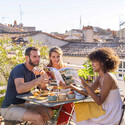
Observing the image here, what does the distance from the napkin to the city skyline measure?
18.3m

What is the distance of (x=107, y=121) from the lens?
261 centimetres

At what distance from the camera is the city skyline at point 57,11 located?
23344mm

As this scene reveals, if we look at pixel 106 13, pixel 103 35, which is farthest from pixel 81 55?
pixel 103 35

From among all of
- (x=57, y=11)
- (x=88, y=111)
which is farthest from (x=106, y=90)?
(x=57, y=11)

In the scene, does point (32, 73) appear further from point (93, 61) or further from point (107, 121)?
point (107, 121)

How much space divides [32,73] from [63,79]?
49 cm

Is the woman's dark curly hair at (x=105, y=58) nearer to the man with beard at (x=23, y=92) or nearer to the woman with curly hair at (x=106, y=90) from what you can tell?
the woman with curly hair at (x=106, y=90)

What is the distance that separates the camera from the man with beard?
2.78m

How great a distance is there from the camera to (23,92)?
9.35 feet

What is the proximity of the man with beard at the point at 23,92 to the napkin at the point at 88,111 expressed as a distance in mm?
480

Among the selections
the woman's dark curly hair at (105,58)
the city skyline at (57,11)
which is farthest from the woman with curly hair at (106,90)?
the city skyline at (57,11)

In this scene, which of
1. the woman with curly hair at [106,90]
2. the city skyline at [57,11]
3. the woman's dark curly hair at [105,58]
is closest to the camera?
the woman with curly hair at [106,90]

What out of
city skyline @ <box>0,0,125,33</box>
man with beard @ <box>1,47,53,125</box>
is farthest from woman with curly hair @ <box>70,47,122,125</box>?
city skyline @ <box>0,0,125,33</box>

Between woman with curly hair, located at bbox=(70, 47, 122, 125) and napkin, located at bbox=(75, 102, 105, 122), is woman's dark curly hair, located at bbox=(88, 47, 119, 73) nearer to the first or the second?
woman with curly hair, located at bbox=(70, 47, 122, 125)
